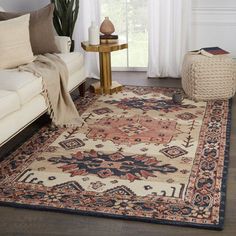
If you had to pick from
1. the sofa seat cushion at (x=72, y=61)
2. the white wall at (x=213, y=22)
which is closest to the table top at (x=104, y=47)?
the sofa seat cushion at (x=72, y=61)

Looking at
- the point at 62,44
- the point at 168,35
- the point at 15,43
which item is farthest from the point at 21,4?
the point at 168,35

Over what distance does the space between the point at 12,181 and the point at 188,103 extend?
1.90 meters

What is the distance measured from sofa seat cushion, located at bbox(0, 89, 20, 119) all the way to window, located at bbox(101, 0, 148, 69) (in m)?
2.30

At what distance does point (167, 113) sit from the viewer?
367cm

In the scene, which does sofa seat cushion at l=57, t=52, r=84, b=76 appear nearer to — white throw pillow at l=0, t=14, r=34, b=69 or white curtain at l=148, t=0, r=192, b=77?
white throw pillow at l=0, t=14, r=34, b=69

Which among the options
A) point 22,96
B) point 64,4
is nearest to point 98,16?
point 64,4

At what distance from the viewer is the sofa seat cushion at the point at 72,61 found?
12.1ft

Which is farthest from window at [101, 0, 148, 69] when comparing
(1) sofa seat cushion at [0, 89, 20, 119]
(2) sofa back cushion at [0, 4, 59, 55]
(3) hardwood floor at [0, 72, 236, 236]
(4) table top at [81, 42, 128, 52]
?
(3) hardwood floor at [0, 72, 236, 236]

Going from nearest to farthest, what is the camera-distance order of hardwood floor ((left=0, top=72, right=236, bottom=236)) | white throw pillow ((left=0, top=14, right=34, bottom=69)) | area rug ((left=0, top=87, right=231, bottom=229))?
hardwood floor ((left=0, top=72, right=236, bottom=236)), area rug ((left=0, top=87, right=231, bottom=229)), white throw pillow ((left=0, top=14, right=34, bottom=69))

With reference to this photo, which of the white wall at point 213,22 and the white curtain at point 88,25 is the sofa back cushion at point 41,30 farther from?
the white curtain at point 88,25

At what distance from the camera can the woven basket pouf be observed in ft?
12.5

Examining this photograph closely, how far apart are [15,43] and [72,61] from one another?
57cm

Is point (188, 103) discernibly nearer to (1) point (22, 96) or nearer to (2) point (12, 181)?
(1) point (22, 96)

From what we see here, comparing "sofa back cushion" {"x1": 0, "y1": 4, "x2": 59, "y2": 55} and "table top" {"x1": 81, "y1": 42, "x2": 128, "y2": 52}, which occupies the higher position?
"sofa back cushion" {"x1": 0, "y1": 4, "x2": 59, "y2": 55}
